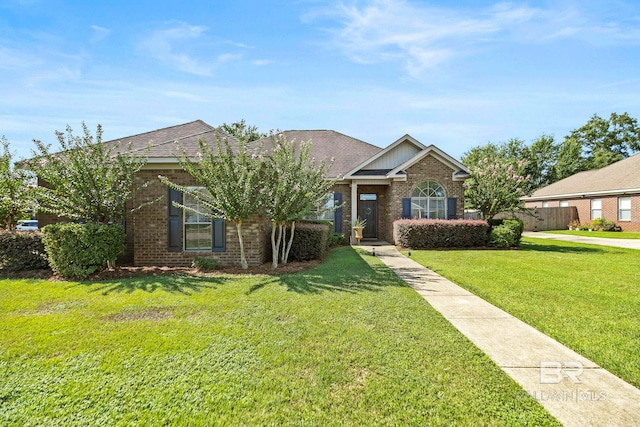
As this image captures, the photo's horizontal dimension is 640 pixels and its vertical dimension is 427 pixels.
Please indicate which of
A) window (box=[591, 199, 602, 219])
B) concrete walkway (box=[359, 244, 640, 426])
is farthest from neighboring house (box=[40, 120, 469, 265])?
window (box=[591, 199, 602, 219])

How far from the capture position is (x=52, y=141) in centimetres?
780

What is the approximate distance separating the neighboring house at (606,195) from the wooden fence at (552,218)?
24.4 inches

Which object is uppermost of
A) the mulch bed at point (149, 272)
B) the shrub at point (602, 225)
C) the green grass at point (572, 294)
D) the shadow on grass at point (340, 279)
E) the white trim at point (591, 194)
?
the white trim at point (591, 194)

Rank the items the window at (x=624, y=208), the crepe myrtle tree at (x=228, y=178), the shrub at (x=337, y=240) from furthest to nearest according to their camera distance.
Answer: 1. the window at (x=624, y=208)
2. the shrub at (x=337, y=240)
3. the crepe myrtle tree at (x=228, y=178)

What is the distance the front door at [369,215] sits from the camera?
683 inches

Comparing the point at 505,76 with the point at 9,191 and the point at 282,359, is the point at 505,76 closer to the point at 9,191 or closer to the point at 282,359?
the point at 282,359

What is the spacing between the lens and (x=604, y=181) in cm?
2453

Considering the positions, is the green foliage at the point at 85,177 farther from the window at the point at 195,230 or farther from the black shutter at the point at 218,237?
the black shutter at the point at 218,237

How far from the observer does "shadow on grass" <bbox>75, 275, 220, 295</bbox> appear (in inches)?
241

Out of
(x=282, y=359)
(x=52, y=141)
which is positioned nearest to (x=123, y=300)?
(x=282, y=359)

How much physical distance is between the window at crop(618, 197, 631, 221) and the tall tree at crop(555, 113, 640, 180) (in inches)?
783

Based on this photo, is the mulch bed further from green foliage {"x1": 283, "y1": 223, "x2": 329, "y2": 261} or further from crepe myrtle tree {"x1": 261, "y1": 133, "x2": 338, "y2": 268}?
green foliage {"x1": 283, "y1": 223, "x2": 329, "y2": 261}

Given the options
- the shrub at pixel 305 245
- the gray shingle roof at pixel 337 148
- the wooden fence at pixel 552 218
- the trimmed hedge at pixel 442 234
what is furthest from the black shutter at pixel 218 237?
the wooden fence at pixel 552 218

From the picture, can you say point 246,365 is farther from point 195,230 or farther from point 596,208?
point 596,208
